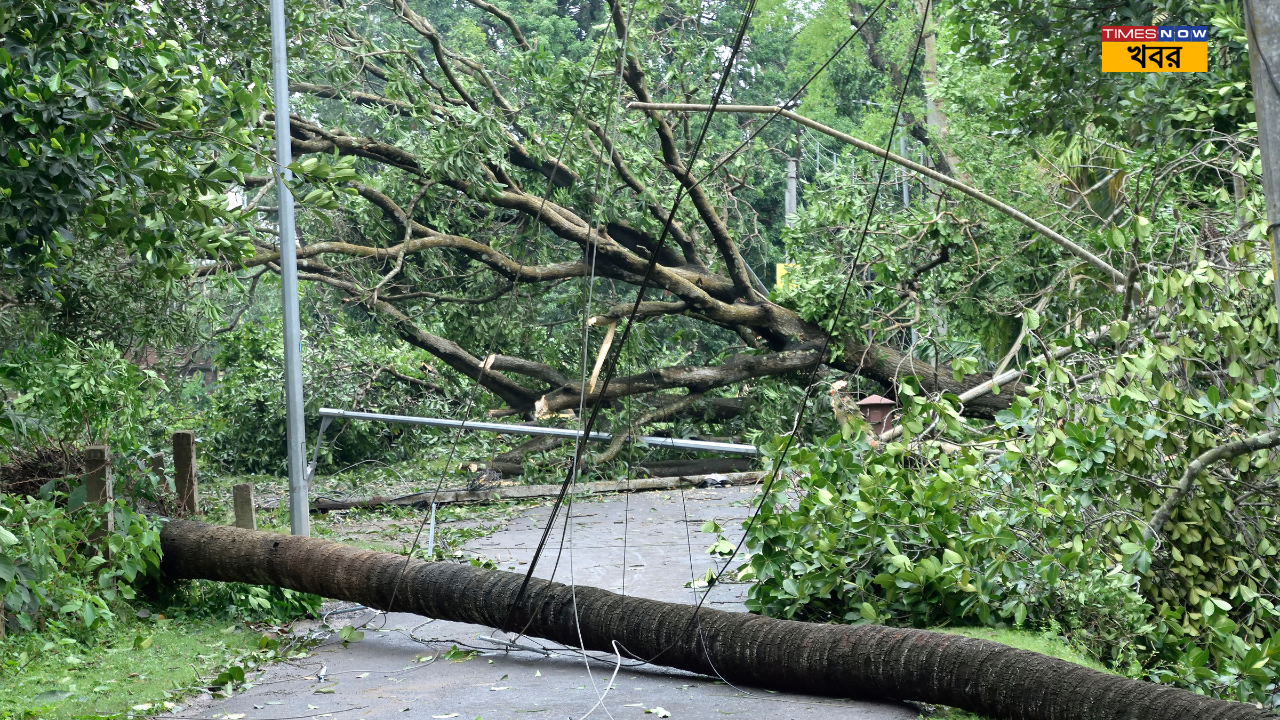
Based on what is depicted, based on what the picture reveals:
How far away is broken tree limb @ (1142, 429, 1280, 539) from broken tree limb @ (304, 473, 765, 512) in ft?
16.6

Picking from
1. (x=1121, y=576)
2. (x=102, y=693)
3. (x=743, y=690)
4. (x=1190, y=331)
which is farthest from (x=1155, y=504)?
(x=102, y=693)

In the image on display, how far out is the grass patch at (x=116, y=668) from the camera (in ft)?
14.1

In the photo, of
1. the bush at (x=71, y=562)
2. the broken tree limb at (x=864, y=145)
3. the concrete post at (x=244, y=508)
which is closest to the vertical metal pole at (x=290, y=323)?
the concrete post at (x=244, y=508)

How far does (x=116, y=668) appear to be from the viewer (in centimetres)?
491

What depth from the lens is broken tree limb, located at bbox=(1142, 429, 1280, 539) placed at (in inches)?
170

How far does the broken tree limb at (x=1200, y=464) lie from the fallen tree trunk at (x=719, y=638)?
4.31 ft

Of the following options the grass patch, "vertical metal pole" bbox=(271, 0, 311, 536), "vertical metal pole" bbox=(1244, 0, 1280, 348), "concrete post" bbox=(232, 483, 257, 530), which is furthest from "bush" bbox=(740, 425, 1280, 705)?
"concrete post" bbox=(232, 483, 257, 530)

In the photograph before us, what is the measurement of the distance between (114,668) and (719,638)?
2766 mm

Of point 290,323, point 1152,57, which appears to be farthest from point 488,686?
point 1152,57

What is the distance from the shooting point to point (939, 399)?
5.54 m

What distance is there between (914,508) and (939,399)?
2.14ft

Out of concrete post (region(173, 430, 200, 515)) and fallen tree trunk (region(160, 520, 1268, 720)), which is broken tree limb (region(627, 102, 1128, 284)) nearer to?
fallen tree trunk (region(160, 520, 1268, 720))

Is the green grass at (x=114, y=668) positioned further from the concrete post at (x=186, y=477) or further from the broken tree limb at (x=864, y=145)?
the broken tree limb at (x=864, y=145)

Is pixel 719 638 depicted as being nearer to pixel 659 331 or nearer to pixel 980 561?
pixel 980 561
